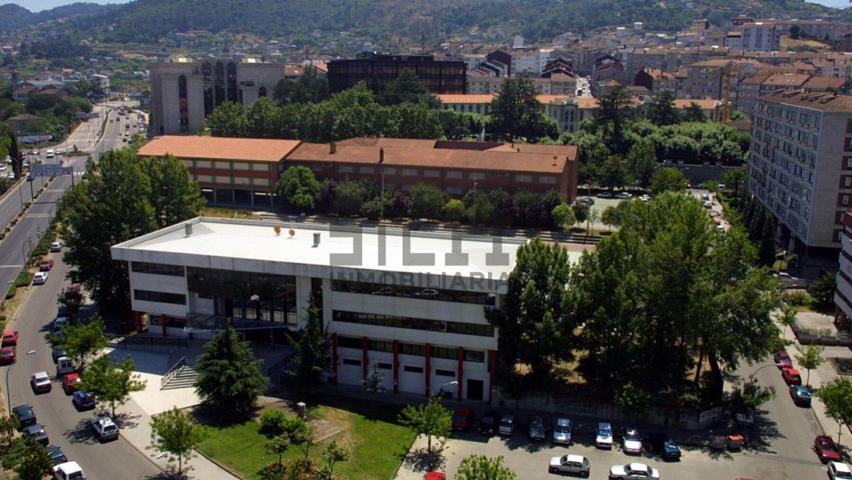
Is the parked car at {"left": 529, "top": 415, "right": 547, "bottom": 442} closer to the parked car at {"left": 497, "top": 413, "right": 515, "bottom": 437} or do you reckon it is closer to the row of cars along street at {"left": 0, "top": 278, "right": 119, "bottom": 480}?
the parked car at {"left": 497, "top": 413, "right": 515, "bottom": 437}

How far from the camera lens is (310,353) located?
3584cm

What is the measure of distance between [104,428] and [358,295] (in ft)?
38.8

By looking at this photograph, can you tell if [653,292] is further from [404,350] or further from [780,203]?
[780,203]

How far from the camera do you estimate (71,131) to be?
138 m

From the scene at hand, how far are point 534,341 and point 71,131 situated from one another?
12349 cm

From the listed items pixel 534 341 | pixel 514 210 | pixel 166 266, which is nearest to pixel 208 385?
pixel 166 266

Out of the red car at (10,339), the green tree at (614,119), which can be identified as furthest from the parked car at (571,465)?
A: the green tree at (614,119)

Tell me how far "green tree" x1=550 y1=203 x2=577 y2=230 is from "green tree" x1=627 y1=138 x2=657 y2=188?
20.8m

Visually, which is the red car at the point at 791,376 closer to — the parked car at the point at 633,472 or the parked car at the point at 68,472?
→ the parked car at the point at 633,472

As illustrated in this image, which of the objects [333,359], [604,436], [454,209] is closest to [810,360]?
[604,436]

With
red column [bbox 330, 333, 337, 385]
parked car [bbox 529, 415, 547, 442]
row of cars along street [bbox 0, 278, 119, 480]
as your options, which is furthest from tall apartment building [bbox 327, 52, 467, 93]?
parked car [bbox 529, 415, 547, 442]

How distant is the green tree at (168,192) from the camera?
1992 inches

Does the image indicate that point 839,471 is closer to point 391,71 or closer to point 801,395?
point 801,395

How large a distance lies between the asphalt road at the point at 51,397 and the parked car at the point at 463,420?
39.0 ft
